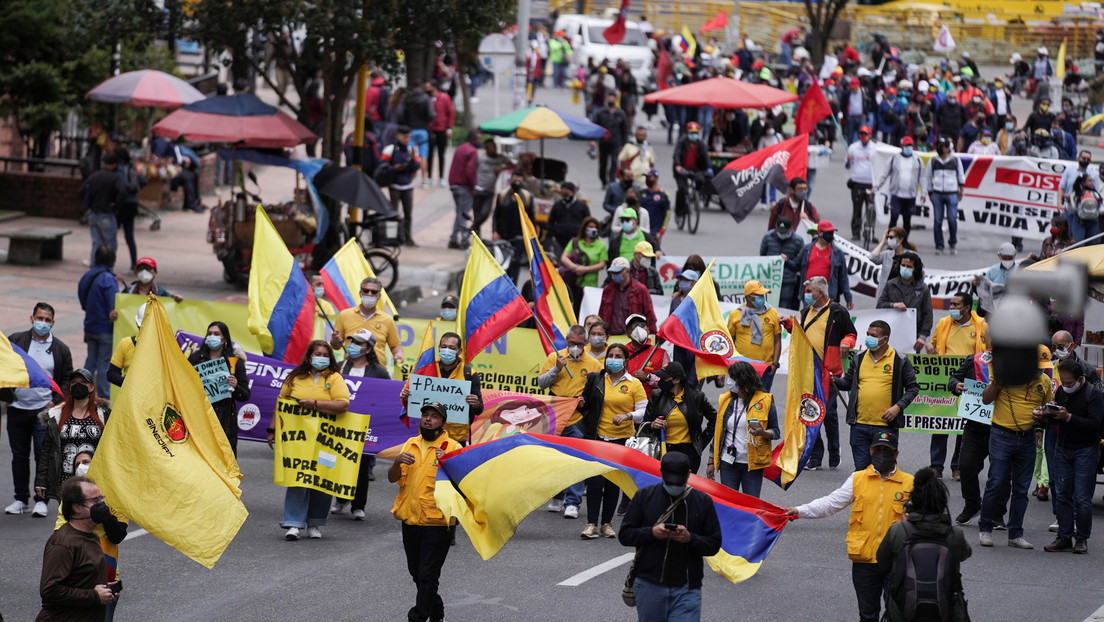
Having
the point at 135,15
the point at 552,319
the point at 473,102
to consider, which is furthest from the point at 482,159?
the point at 473,102

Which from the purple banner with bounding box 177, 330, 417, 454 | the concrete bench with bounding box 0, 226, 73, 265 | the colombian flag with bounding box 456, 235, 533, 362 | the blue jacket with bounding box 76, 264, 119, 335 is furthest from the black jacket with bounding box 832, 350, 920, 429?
the concrete bench with bounding box 0, 226, 73, 265

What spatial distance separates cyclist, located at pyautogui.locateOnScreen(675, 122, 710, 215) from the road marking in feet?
50.4

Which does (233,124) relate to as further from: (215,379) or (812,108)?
(812,108)

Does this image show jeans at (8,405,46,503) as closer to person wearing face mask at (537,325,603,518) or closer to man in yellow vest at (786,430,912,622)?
person wearing face mask at (537,325,603,518)

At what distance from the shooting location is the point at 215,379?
42.5 feet

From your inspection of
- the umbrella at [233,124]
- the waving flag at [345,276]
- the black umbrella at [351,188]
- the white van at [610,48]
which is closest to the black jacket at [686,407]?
the waving flag at [345,276]

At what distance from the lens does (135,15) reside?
22.4m

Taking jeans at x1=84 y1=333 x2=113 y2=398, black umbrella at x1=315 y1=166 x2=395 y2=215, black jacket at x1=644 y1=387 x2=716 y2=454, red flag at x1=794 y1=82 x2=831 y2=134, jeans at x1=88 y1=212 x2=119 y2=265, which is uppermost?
red flag at x1=794 y1=82 x2=831 y2=134

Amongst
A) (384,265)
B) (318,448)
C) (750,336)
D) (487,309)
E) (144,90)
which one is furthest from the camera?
(144,90)

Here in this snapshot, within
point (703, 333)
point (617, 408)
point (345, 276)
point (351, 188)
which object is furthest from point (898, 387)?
point (351, 188)

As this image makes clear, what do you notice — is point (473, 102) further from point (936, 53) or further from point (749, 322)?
point (749, 322)

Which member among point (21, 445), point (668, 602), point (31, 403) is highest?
point (668, 602)

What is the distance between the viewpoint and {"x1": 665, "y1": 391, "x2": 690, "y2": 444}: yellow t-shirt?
12258 mm

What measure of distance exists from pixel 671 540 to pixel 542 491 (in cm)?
164
